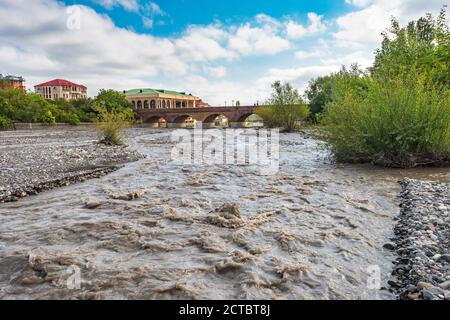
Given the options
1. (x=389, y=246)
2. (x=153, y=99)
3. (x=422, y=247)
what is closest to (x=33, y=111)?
(x=153, y=99)

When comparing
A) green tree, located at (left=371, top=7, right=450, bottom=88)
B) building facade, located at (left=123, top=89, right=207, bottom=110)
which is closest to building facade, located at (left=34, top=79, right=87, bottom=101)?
building facade, located at (left=123, top=89, right=207, bottom=110)

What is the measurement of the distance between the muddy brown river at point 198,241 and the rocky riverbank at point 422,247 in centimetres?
25

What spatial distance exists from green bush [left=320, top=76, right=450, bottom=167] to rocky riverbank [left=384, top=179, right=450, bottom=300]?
5.69 metres

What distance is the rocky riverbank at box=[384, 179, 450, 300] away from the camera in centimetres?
510

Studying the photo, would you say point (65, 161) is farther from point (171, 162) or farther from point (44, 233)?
point (44, 233)

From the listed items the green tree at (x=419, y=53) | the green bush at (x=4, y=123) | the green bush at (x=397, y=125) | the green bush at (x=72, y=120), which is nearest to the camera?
the green bush at (x=397, y=125)

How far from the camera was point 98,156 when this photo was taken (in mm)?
21891

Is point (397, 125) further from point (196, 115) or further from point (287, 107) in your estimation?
point (196, 115)

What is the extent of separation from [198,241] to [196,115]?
88780mm

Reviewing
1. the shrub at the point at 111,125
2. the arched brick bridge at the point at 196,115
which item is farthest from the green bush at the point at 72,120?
the shrub at the point at 111,125

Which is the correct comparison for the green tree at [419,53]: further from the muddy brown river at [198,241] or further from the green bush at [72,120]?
the green bush at [72,120]

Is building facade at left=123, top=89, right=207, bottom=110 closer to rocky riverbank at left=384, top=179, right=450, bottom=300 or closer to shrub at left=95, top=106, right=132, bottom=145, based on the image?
shrub at left=95, top=106, right=132, bottom=145

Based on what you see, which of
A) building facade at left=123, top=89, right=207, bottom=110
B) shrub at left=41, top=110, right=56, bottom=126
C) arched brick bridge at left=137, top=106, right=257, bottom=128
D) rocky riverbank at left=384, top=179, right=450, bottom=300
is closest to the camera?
rocky riverbank at left=384, top=179, right=450, bottom=300

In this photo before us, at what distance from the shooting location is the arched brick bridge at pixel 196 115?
285ft
